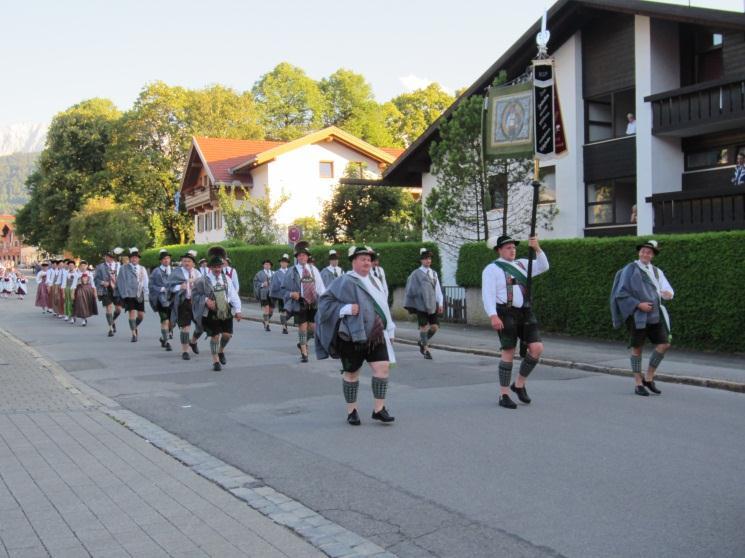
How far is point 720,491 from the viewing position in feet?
18.0

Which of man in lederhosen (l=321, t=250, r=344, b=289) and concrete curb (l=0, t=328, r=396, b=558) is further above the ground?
man in lederhosen (l=321, t=250, r=344, b=289)

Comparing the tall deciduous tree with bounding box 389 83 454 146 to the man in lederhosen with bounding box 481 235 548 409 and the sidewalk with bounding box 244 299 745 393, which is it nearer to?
the sidewalk with bounding box 244 299 745 393

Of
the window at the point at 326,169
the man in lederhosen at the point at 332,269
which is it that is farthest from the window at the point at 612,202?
the window at the point at 326,169

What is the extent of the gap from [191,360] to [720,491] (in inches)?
401

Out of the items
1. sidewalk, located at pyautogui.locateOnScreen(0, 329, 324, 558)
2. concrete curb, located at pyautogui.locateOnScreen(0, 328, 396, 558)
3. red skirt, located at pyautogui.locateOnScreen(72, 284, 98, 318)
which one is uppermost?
red skirt, located at pyautogui.locateOnScreen(72, 284, 98, 318)

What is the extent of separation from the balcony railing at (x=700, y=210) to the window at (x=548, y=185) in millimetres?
4367

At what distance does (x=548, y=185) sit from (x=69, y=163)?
50.6 metres

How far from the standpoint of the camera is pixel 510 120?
14.6 m

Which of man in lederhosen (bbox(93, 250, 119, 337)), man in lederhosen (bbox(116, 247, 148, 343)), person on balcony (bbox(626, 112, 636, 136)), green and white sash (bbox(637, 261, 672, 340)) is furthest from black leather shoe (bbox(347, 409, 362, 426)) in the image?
person on balcony (bbox(626, 112, 636, 136))

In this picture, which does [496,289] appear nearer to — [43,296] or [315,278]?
[315,278]

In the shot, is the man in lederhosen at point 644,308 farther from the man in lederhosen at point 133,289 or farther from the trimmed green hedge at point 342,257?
the trimmed green hedge at point 342,257

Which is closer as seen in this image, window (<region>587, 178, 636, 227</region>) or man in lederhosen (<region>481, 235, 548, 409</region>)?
man in lederhosen (<region>481, 235, 548, 409</region>)

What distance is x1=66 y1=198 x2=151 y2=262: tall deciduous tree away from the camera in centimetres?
5234

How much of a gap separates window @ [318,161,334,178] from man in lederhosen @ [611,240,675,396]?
3942 centimetres
